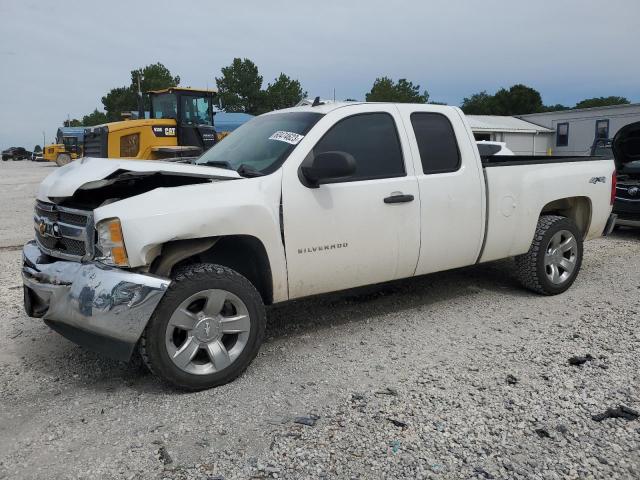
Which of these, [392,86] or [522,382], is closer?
[522,382]

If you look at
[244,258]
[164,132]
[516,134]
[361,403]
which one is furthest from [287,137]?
[516,134]

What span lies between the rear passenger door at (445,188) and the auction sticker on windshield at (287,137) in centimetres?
102

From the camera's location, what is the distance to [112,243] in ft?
10.7

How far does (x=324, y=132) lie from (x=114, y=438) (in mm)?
2532

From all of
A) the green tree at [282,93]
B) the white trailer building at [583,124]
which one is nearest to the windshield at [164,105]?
the white trailer building at [583,124]

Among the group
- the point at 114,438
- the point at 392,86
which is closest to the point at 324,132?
the point at 114,438

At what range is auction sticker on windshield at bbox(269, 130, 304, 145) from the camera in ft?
13.4

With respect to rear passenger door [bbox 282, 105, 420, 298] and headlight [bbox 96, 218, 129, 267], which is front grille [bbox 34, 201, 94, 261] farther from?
rear passenger door [bbox 282, 105, 420, 298]

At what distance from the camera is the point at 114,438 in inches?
119

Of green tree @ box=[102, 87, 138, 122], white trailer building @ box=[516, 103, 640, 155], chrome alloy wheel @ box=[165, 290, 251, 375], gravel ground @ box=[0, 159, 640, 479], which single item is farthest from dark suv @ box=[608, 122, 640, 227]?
green tree @ box=[102, 87, 138, 122]

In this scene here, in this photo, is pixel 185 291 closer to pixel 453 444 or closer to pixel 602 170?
pixel 453 444

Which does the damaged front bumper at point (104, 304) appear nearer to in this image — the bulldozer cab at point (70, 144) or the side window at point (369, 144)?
the side window at point (369, 144)

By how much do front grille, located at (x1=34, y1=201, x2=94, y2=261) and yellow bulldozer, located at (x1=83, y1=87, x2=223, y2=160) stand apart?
9505 mm

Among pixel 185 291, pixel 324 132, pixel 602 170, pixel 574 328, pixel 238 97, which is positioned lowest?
pixel 574 328
